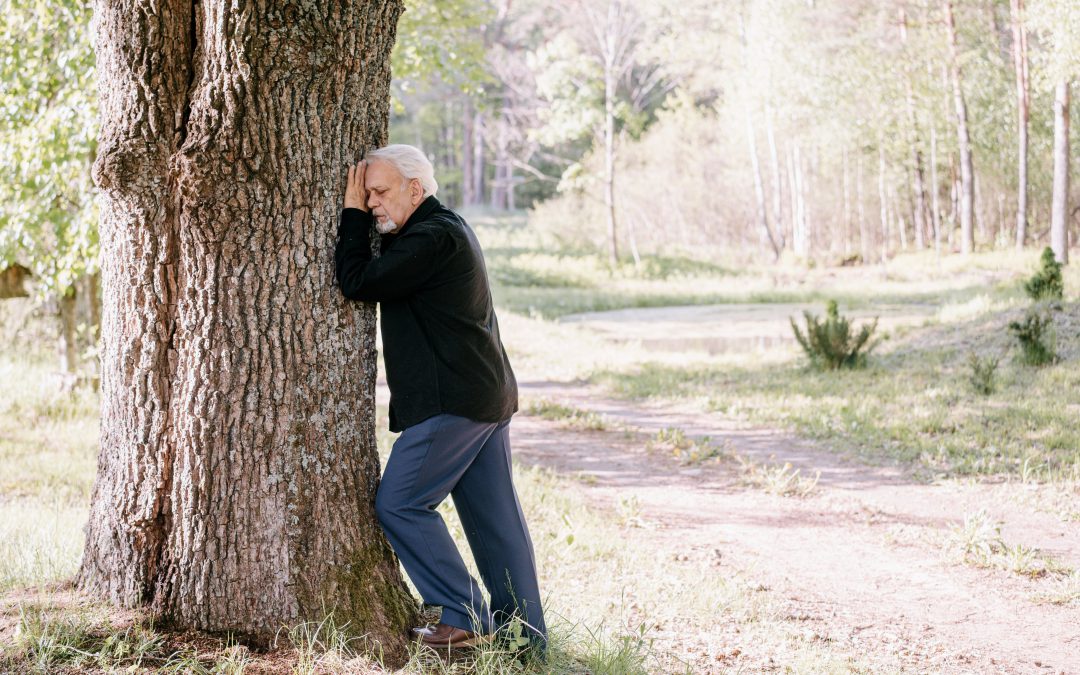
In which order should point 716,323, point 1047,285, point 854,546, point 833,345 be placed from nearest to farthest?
1. point 854,546
2. point 833,345
3. point 1047,285
4. point 716,323

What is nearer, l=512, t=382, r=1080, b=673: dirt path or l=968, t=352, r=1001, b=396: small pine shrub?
l=512, t=382, r=1080, b=673: dirt path

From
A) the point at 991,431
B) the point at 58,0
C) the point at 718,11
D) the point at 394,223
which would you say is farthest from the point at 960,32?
the point at 394,223

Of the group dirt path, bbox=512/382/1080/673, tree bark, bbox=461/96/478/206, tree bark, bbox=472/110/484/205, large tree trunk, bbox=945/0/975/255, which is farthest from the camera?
tree bark, bbox=461/96/478/206

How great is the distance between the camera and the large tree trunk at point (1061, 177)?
1923cm

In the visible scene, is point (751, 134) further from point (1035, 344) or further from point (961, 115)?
point (1035, 344)

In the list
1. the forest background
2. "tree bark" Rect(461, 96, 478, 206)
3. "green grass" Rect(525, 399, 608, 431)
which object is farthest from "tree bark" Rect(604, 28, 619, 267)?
"tree bark" Rect(461, 96, 478, 206)

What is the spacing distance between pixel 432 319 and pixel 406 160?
0.59 meters

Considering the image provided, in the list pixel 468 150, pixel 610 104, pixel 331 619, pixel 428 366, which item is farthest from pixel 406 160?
pixel 468 150

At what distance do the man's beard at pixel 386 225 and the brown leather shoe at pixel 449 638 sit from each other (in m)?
1.46

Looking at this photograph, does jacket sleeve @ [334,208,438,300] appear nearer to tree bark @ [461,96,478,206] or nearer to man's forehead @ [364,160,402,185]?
man's forehead @ [364,160,402,185]

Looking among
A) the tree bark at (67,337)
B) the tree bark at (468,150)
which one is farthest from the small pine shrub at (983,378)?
the tree bark at (468,150)

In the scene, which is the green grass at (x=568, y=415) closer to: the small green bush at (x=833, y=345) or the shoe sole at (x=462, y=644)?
the small green bush at (x=833, y=345)

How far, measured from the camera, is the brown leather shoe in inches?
130

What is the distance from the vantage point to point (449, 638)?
331 centimetres
